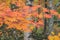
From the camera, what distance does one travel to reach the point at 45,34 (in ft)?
30.4

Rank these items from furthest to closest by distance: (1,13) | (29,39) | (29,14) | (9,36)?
(9,36) < (29,39) < (29,14) < (1,13)

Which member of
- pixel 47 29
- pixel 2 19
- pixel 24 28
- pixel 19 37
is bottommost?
pixel 19 37

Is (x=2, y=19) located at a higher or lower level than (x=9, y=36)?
higher

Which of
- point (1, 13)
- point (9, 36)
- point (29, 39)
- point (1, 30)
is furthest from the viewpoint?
point (9, 36)

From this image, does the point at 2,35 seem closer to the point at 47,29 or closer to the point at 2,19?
the point at 47,29

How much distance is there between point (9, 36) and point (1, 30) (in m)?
0.81

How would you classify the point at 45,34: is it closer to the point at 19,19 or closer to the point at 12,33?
the point at 12,33

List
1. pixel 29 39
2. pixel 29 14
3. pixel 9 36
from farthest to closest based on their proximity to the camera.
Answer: pixel 9 36 < pixel 29 39 < pixel 29 14

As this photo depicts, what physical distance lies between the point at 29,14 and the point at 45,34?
12.3 ft

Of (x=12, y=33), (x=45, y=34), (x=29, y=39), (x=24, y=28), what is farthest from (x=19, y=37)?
(x=24, y=28)

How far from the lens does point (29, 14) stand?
573cm

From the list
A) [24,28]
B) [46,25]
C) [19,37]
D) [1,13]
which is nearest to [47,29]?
[46,25]

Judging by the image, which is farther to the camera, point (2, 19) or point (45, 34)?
point (45, 34)

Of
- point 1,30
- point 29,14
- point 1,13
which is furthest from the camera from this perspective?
point 1,30
